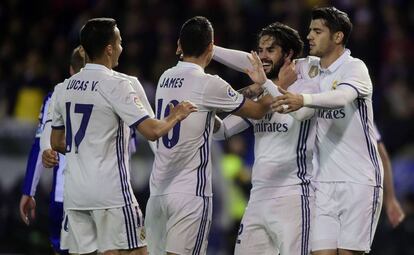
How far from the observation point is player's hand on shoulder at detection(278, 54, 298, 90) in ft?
29.1

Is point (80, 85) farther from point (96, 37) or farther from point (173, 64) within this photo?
point (173, 64)

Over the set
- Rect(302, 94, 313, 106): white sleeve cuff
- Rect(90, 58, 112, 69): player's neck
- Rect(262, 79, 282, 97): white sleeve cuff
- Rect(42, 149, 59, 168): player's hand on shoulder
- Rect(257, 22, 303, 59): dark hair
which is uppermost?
Rect(257, 22, 303, 59): dark hair

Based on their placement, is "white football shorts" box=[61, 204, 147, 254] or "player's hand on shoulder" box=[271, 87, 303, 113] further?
"white football shorts" box=[61, 204, 147, 254]

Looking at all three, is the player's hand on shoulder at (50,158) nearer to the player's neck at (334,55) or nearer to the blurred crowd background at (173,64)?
the player's neck at (334,55)

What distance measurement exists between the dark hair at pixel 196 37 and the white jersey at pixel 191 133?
12 cm

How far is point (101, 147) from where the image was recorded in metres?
8.37

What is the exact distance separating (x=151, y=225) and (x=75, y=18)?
33.1 ft

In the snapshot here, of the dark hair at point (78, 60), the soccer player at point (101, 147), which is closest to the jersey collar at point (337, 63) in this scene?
the soccer player at point (101, 147)

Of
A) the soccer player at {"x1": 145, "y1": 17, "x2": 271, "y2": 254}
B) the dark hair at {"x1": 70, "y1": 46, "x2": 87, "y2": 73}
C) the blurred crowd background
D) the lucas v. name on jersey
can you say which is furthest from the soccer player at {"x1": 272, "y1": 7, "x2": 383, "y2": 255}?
the blurred crowd background

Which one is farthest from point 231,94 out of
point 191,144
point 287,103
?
point 287,103

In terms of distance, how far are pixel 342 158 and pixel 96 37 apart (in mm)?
2096

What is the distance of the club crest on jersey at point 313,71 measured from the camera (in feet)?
29.7

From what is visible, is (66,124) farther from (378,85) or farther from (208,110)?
(378,85)

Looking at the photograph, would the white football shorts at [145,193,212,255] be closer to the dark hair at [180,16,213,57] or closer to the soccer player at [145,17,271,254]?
the soccer player at [145,17,271,254]
